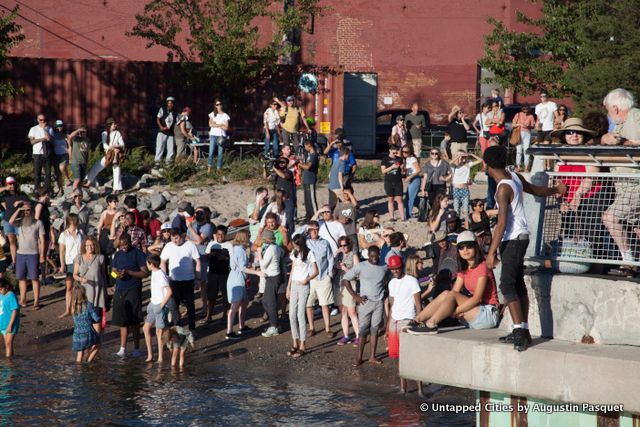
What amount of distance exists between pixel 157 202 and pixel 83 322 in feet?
25.6

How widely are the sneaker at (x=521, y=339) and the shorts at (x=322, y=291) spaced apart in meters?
7.95

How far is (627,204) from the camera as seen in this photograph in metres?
9.92

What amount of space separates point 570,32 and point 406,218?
8981 millimetres

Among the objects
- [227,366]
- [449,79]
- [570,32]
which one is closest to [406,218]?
[227,366]

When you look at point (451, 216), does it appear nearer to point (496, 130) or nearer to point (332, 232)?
point (332, 232)

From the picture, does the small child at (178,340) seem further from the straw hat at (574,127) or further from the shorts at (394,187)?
the straw hat at (574,127)

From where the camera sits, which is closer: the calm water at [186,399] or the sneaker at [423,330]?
the sneaker at [423,330]

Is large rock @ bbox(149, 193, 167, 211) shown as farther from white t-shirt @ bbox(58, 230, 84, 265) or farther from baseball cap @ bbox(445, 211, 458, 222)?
baseball cap @ bbox(445, 211, 458, 222)

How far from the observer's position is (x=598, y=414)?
963 cm

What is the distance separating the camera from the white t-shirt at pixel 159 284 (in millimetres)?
16922

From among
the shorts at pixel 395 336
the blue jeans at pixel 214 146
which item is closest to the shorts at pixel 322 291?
the shorts at pixel 395 336

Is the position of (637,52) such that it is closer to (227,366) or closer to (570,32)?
(570,32)

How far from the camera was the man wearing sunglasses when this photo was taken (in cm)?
2516

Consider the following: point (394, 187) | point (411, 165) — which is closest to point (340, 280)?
point (394, 187)
